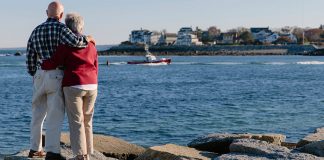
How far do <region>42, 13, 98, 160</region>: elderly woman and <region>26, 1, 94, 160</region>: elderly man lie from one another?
8 cm

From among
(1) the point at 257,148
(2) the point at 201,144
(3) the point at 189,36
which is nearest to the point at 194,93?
(2) the point at 201,144

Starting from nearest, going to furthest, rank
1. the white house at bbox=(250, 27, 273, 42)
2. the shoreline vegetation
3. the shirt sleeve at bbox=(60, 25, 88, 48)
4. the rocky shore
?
1. the shirt sleeve at bbox=(60, 25, 88, 48)
2. the rocky shore
3. the shoreline vegetation
4. the white house at bbox=(250, 27, 273, 42)

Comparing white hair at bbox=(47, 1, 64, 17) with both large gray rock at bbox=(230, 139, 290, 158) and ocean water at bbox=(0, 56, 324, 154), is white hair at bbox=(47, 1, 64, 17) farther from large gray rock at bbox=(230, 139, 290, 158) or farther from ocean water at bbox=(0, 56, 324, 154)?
ocean water at bbox=(0, 56, 324, 154)

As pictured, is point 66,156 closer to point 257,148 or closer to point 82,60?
point 82,60

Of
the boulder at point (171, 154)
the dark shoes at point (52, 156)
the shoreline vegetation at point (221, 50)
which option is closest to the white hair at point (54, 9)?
the dark shoes at point (52, 156)

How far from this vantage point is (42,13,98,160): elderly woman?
6398 millimetres

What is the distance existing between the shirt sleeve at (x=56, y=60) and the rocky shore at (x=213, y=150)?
1.22 meters

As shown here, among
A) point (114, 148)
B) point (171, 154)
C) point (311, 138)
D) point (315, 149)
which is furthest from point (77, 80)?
point (311, 138)

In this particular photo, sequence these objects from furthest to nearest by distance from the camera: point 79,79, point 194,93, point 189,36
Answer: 1. point 189,36
2. point 194,93
3. point 79,79

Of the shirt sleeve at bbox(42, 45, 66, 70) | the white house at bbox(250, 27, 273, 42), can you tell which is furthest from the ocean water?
the white house at bbox(250, 27, 273, 42)

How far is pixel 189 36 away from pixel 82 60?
187221 mm

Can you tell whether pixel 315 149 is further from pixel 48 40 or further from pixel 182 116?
pixel 182 116

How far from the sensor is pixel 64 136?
8.55m

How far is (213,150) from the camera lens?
30.7ft
